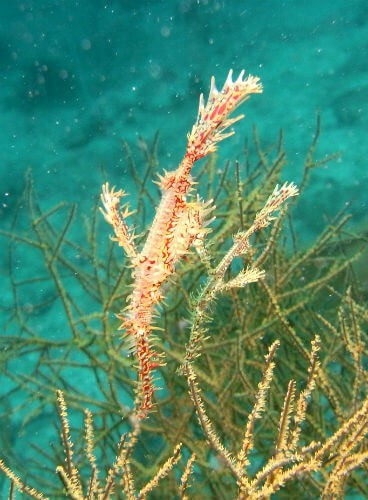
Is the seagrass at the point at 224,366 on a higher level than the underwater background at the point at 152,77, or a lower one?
lower

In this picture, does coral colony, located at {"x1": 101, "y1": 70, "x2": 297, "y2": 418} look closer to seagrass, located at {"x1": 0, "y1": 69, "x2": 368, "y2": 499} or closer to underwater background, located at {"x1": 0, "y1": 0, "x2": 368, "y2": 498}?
seagrass, located at {"x1": 0, "y1": 69, "x2": 368, "y2": 499}

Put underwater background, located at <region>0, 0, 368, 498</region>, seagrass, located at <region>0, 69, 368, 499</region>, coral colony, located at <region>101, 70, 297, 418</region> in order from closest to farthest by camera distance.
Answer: seagrass, located at <region>0, 69, 368, 499</region> < coral colony, located at <region>101, 70, 297, 418</region> < underwater background, located at <region>0, 0, 368, 498</region>

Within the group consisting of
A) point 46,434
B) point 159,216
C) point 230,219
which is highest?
point 46,434

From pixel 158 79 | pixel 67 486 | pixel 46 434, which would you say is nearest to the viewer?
pixel 67 486

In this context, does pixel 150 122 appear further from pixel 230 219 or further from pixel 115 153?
pixel 230 219

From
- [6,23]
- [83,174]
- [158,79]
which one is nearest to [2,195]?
[83,174]

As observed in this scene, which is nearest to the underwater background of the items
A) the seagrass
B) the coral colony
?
the seagrass

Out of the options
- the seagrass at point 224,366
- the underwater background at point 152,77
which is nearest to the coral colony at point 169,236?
the seagrass at point 224,366

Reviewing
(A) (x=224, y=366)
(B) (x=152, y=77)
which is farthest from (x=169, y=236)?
(B) (x=152, y=77)

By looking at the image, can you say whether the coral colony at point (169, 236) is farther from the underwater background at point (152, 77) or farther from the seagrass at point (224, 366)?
the underwater background at point (152, 77)
